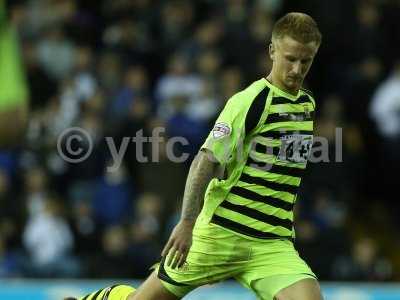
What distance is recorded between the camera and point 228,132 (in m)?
4.81

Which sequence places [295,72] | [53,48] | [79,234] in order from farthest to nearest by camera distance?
[53,48] < [79,234] < [295,72]

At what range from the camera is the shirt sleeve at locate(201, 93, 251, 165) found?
480cm

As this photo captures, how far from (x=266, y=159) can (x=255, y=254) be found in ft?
1.65

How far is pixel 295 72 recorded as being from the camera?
192 inches

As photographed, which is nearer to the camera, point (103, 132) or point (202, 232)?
point (202, 232)

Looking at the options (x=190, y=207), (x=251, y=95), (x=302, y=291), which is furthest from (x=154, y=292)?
(x=251, y=95)

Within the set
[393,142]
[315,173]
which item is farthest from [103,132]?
[393,142]

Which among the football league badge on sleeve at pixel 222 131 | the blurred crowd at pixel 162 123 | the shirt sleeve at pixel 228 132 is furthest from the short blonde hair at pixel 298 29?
the blurred crowd at pixel 162 123

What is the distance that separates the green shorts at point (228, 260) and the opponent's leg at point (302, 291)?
0.10 metres

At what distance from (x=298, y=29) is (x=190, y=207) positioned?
102 centimetres

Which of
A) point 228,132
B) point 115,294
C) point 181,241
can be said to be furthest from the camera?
point 115,294

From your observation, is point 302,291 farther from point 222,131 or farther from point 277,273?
point 222,131

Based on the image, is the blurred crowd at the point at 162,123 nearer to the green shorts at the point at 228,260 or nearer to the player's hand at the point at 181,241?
the green shorts at the point at 228,260

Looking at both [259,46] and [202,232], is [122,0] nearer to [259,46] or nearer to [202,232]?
[259,46]
